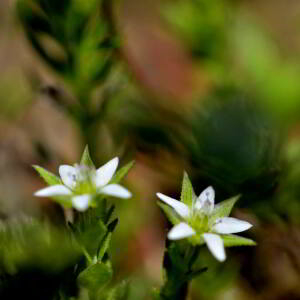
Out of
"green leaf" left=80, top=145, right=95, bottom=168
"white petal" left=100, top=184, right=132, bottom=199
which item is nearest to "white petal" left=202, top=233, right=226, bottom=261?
"white petal" left=100, top=184, right=132, bottom=199

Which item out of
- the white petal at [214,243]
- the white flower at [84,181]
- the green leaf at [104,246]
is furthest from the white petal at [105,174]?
the white petal at [214,243]

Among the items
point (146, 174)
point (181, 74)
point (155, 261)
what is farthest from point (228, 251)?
point (181, 74)

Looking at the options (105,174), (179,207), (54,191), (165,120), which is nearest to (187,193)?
(179,207)

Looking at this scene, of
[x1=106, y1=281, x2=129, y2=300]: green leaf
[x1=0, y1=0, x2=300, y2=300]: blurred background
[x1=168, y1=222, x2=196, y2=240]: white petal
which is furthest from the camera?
[x1=0, y1=0, x2=300, y2=300]: blurred background

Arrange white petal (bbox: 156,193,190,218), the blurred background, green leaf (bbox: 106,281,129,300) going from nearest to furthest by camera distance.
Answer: white petal (bbox: 156,193,190,218), green leaf (bbox: 106,281,129,300), the blurred background

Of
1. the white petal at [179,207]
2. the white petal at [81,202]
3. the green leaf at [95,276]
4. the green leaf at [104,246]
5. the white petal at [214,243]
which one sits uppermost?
the white petal at [179,207]

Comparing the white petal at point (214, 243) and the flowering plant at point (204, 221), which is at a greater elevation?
the flowering plant at point (204, 221)

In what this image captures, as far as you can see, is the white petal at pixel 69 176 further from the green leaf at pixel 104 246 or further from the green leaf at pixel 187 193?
the green leaf at pixel 187 193

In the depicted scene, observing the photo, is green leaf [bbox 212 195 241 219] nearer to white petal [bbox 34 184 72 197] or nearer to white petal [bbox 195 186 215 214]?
white petal [bbox 195 186 215 214]
